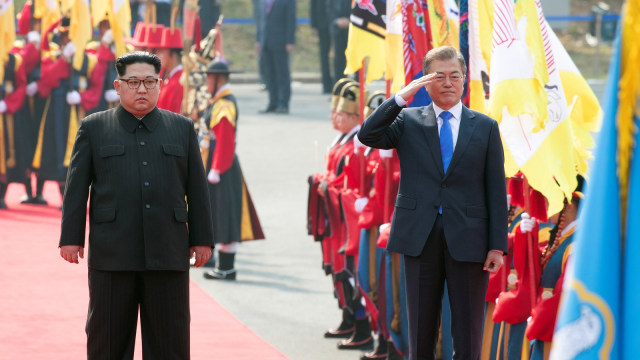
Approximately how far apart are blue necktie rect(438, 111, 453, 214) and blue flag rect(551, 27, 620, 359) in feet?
7.42

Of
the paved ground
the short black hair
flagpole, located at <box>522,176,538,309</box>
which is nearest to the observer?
the short black hair

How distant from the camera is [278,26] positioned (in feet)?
56.3

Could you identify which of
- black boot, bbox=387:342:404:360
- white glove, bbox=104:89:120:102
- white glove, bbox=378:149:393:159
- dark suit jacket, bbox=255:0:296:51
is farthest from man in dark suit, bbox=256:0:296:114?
white glove, bbox=378:149:393:159

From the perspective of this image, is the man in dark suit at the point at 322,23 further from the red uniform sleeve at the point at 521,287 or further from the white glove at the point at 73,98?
the red uniform sleeve at the point at 521,287

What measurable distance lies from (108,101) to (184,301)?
760 centimetres

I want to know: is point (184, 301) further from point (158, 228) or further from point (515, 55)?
point (515, 55)

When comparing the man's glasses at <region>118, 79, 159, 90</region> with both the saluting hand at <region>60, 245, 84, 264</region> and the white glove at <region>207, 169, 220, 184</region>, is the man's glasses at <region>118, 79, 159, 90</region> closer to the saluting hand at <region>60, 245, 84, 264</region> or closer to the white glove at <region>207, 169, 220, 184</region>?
the saluting hand at <region>60, 245, 84, 264</region>

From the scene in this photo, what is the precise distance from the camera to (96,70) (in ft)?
38.4

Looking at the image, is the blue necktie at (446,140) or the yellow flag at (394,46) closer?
the blue necktie at (446,140)

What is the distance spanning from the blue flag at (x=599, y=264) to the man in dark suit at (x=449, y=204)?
217cm

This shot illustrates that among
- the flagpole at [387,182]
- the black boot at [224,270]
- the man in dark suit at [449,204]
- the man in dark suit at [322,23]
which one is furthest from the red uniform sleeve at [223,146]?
the man in dark suit at [322,23]

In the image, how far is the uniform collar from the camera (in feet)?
14.8

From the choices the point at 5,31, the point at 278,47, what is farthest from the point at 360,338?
the point at 278,47

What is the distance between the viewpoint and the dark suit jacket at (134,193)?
174 inches
